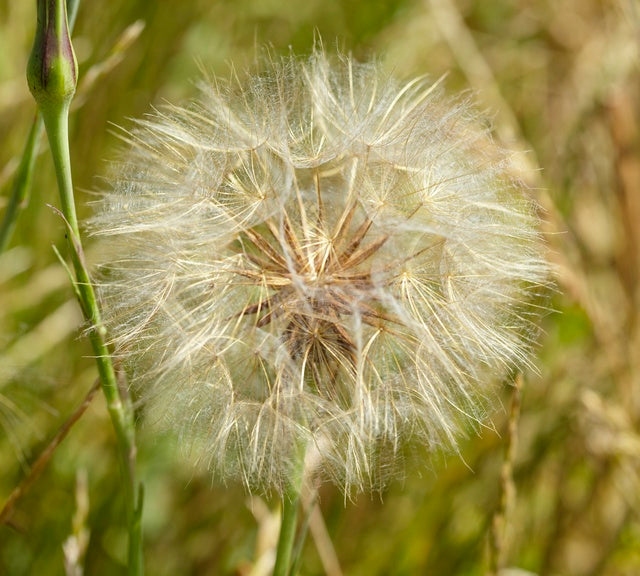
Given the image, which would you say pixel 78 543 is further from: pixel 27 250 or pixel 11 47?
pixel 11 47

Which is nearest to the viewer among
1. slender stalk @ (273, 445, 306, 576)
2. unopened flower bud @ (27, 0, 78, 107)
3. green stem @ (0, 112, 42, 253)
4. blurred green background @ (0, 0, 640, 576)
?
unopened flower bud @ (27, 0, 78, 107)

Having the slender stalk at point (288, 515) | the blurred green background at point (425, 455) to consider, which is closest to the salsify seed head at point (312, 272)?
the slender stalk at point (288, 515)

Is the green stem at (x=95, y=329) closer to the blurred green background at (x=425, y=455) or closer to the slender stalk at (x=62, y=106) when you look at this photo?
the slender stalk at (x=62, y=106)

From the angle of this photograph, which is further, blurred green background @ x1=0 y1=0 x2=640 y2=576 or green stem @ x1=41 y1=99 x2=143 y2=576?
blurred green background @ x1=0 y1=0 x2=640 y2=576

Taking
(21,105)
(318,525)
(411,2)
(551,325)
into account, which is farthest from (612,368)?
(21,105)

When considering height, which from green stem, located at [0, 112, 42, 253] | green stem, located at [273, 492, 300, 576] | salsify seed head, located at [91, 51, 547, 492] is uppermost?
green stem, located at [0, 112, 42, 253]

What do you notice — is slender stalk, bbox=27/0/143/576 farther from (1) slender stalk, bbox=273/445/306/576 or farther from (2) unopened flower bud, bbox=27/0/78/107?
(1) slender stalk, bbox=273/445/306/576

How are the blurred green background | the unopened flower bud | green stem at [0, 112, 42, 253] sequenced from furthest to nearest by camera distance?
1. the blurred green background
2. green stem at [0, 112, 42, 253]
3. the unopened flower bud

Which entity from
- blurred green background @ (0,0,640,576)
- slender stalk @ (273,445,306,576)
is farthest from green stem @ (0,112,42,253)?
slender stalk @ (273,445,306,576)
